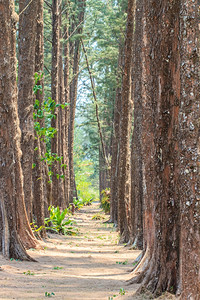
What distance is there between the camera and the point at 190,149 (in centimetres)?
357

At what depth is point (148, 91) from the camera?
5.42m

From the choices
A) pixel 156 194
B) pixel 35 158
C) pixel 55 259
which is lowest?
pixel 55 259

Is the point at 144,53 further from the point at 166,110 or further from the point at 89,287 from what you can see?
the point at 89,287

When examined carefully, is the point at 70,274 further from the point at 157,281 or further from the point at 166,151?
the point at 166,151

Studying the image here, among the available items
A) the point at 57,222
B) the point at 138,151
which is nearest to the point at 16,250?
the point at 138,151

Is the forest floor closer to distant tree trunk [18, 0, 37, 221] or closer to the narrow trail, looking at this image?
the narrow trail

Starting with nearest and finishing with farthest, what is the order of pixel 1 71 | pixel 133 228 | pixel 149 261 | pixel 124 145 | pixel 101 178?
pixel 149 261, pixel 1 71, pixel 133 228, pixel 124 145, pixel 101 178

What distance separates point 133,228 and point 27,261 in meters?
3.96

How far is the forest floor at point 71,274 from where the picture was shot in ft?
17.5

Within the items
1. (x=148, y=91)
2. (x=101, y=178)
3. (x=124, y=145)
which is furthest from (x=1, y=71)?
(x=101, y=178)

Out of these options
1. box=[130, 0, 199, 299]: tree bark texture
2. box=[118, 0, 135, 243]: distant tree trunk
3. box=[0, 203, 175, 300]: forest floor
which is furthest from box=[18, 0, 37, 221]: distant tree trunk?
box=[130, 0, 199, 299]: tree bark texture

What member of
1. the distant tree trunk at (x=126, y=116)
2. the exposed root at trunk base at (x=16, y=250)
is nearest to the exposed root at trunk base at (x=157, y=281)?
the exposed root at trunk base at (x=16, y=250)

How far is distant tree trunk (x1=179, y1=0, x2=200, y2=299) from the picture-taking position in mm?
3541

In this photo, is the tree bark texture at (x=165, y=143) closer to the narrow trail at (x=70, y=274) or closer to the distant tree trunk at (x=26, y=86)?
the narrow trail at (x=70, y=274)
